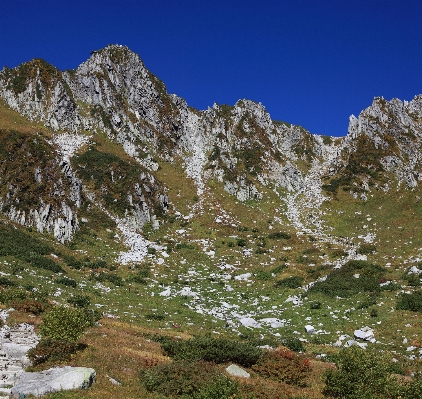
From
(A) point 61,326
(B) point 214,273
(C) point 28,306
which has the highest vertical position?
(B) point 214,273

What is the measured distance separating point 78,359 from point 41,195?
32569 millimetres

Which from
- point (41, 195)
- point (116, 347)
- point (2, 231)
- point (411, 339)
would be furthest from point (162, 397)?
point (41, 195)

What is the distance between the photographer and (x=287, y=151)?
94688 millimetres

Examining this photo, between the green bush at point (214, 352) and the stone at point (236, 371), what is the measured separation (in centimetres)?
106

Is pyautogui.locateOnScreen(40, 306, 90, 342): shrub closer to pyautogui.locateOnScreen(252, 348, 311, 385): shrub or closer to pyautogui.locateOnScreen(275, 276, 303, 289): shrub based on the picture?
pyautogui.locateOnScreen(252, 348, 311, 385): shrub

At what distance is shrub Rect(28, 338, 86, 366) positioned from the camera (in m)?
12.5

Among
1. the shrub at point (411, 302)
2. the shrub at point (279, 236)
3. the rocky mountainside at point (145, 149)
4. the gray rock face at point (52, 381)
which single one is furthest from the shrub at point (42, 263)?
the shrub at point (279, 236)

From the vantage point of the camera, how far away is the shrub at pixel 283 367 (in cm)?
1388

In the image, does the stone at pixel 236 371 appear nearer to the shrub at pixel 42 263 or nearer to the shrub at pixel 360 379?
the shrub at pixel 360 379

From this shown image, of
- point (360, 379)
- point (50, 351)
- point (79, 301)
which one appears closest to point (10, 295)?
point (79, 301)

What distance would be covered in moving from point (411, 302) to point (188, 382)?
20.5 m

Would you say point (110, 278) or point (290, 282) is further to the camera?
point (290, 282)

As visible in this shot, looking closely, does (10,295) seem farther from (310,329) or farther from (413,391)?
(413,391)

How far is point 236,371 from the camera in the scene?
13992mm
